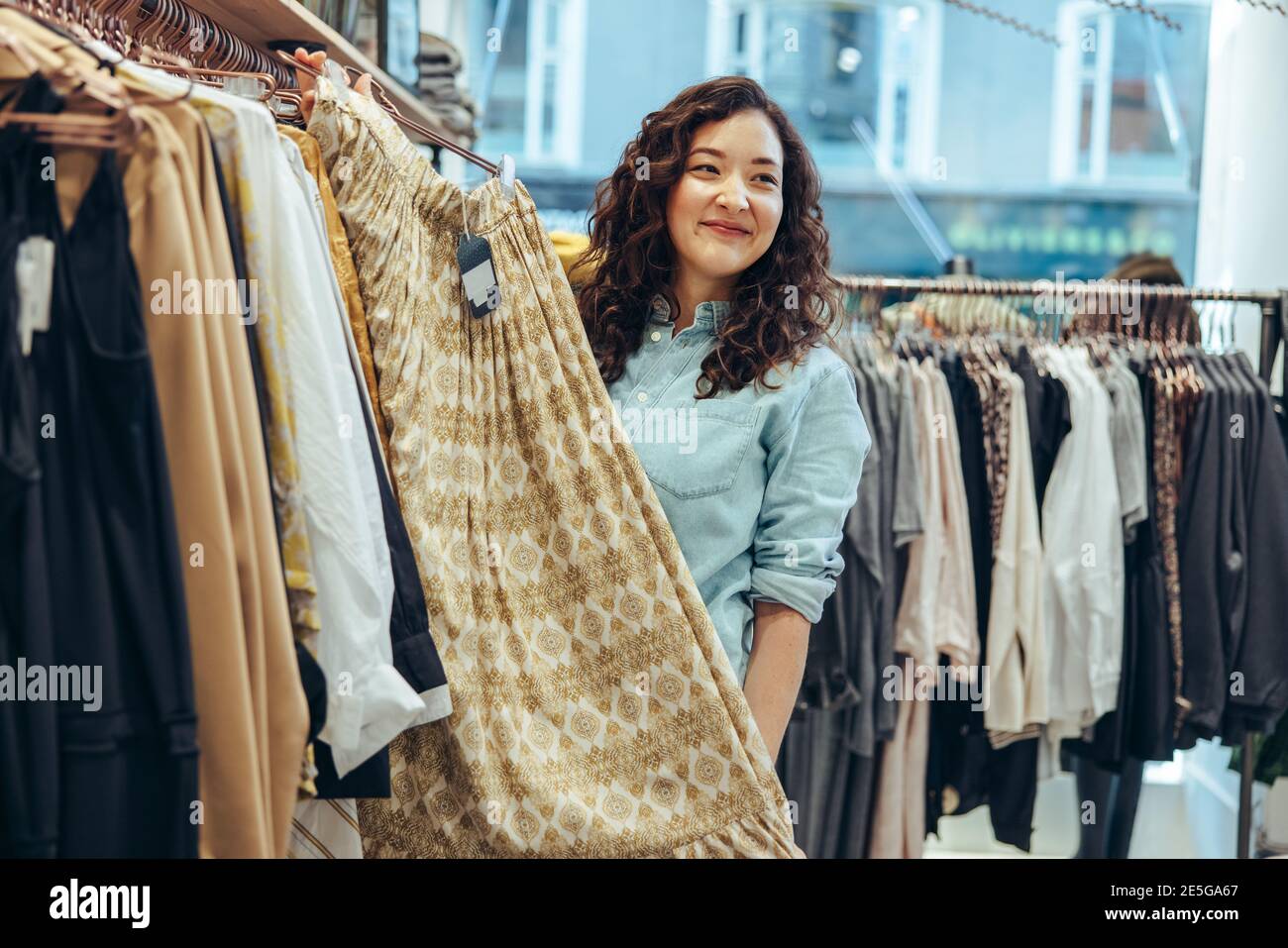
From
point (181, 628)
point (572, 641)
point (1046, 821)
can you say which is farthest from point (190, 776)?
point (1046, 821)

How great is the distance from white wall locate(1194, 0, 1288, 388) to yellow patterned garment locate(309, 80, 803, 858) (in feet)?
8.65

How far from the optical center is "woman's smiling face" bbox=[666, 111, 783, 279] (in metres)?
1.63

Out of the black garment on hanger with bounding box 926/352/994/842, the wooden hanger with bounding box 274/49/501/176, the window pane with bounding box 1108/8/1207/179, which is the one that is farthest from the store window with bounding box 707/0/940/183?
the wooden hanger with bounding box 274/49/501/176

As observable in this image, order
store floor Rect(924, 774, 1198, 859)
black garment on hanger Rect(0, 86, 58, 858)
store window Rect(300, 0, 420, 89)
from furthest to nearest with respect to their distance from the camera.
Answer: store floor Rect(924, 774, 1198, 859)
store window Rect(300, 0, 420, 89)
black garment on hanger Rect(0, 86, 58, 858)

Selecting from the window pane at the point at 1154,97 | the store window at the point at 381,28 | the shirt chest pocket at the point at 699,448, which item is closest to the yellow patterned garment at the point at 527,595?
the shirt chest pocket at the point at 699,448

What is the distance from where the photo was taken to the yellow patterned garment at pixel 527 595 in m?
1.39

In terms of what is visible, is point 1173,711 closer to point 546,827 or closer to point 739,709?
point 739,709

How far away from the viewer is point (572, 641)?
1.46 m

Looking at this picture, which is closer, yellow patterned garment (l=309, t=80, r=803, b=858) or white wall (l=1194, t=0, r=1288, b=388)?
yellow patterned garment (l=309, t=80, r=803, b=858)

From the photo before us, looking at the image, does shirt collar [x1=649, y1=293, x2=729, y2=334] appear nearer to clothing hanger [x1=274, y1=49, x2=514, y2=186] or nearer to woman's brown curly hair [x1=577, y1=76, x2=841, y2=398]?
woman's brown curly hair [x1=577, y1=76, x2=841, y2=398]

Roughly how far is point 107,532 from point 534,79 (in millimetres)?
6235

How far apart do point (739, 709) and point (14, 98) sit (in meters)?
1.06

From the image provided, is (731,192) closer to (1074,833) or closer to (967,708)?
(967,708)

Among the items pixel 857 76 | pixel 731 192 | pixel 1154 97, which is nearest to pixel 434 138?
pixel 731 192
